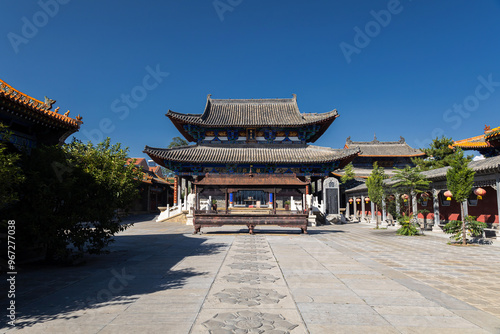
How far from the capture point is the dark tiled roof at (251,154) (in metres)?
20.0

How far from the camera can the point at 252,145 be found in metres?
22.5

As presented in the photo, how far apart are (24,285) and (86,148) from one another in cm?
352

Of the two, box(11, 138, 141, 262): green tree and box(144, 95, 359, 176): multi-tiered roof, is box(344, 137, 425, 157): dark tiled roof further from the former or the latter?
box(11, 138, 141, 262): green tree

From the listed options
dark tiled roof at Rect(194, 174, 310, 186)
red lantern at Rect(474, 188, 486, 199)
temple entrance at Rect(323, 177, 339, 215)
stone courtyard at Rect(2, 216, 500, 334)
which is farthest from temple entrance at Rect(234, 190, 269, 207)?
stone courtyard at Rect(2, 216, 500, 334)

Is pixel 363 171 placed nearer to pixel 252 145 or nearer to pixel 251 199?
pixel 251 199

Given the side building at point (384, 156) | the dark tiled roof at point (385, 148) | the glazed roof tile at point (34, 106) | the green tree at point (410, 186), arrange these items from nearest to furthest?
the glazed roof tile at point (34, 106) → the green tree at point (410, 186) → the side building at point (384, 156) → the dark tiled roof at point (385, 148)

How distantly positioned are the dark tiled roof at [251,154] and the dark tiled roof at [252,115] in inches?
69.8

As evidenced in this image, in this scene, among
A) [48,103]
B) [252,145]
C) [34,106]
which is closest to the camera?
[34,106]

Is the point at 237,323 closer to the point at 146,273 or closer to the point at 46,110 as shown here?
the point at 146,273

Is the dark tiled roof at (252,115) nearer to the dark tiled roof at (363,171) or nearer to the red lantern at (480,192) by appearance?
the red lantern at (480,192)

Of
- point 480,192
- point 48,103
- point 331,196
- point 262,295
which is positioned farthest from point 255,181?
point 331,196

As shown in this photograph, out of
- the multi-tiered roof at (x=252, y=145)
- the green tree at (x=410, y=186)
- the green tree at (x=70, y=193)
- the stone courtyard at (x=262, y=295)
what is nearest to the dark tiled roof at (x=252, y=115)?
the multi-tiered roof at (x=252, y=145)

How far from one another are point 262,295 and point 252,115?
67.5ft

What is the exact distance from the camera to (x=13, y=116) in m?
7.29
